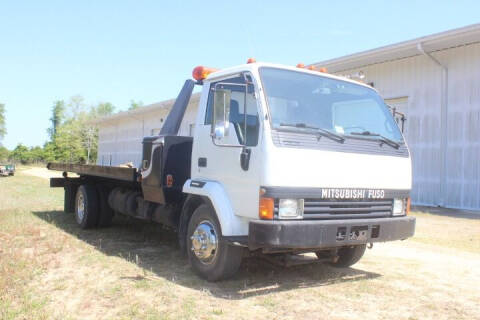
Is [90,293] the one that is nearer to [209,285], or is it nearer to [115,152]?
[209,285]

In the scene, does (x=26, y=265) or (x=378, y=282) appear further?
(x=26, y=265)

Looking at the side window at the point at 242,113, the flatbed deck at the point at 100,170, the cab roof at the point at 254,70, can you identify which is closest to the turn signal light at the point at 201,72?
the cab roof at the point at 254,70

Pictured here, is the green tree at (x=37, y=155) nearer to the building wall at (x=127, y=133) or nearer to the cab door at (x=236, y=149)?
the building wall at (x=127, y=133)

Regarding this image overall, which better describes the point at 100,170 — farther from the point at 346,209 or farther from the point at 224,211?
the point at 346,209

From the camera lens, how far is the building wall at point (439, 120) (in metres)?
12.9

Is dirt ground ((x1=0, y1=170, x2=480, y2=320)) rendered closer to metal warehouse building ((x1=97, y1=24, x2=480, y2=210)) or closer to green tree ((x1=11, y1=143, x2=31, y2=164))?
metal warehouse building ((x1=97, y1=24, x2=480, y2=210))

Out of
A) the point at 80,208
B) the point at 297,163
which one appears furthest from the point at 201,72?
the point at 80,208

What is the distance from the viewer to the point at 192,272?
548 cm

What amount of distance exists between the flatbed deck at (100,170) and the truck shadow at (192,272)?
103 centimetres

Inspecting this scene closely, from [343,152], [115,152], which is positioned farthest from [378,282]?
[115,152]

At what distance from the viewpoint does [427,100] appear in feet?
46.1

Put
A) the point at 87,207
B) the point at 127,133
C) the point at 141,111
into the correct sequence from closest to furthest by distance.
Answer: the point at 87,207 < the point at 141,111 < the point at 127,133

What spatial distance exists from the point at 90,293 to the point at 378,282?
3.09m

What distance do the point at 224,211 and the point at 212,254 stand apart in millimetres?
567
